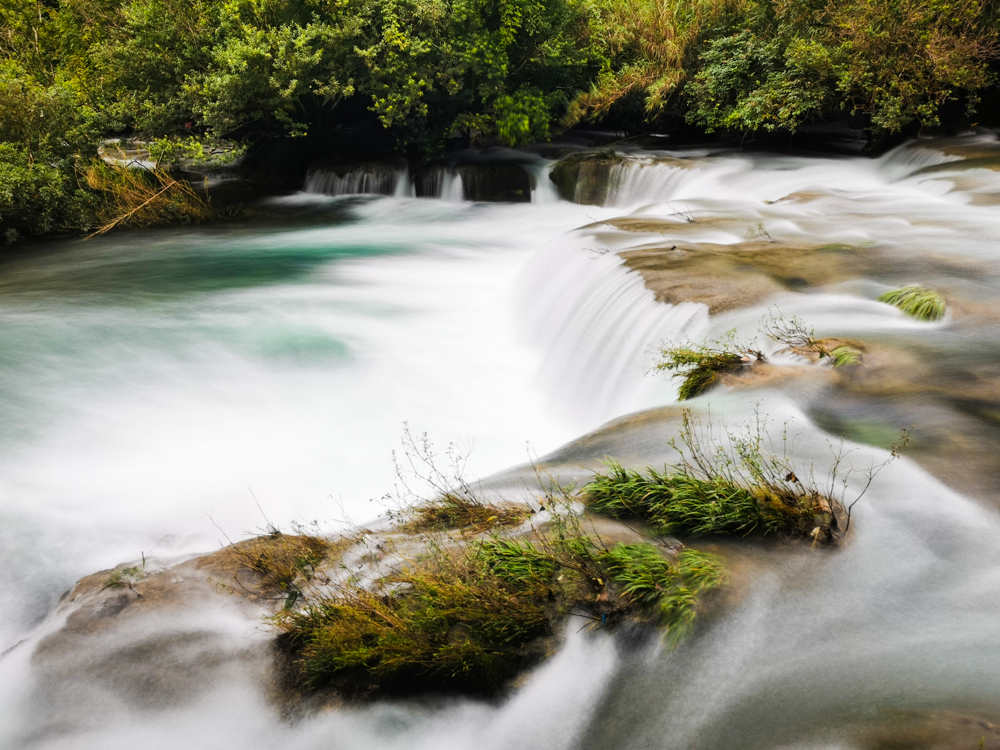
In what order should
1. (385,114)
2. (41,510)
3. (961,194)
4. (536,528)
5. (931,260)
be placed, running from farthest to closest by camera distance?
(385,114) < (961,194) < (931,260) < (41,510) < (536,528)

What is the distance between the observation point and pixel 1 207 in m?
13.7

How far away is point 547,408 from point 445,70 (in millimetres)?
10931

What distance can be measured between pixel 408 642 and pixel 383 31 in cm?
1450

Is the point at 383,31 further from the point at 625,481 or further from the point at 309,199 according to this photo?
the point at 625,481

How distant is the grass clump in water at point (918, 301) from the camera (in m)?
6.35

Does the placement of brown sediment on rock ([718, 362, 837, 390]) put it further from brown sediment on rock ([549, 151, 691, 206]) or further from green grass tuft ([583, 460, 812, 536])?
brown sediment on rock ([549, 151, 691, 206])

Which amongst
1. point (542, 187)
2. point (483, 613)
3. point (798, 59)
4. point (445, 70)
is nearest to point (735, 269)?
point (483, 613)

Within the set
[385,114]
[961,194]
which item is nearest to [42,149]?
[385,114]

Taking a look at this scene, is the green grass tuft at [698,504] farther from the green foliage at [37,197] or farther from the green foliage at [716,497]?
the green foliage at [37,197]

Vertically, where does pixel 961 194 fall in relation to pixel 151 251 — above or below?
above

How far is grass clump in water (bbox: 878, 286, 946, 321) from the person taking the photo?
635cm

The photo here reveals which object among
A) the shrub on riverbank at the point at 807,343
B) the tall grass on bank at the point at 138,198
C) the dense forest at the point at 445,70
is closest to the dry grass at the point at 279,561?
the shrub on riverbank at the point at 807,343

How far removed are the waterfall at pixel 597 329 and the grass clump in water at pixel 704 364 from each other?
0.20 m

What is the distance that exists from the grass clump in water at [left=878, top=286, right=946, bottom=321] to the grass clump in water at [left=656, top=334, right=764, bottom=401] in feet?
5.81
